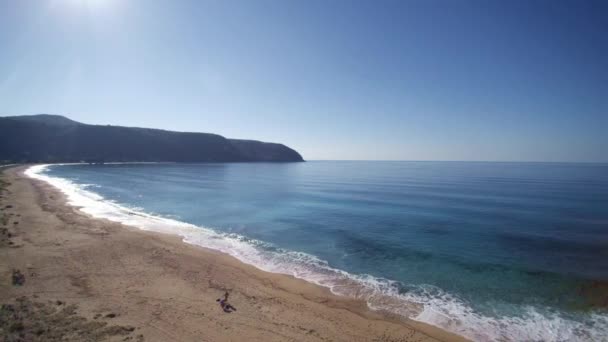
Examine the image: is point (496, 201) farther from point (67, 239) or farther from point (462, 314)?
point (67, 239)

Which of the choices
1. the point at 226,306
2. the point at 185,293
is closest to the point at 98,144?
the point at 185,293

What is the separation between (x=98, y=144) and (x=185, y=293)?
554 ft

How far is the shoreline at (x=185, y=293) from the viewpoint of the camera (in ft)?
27.6

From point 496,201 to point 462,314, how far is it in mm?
32984

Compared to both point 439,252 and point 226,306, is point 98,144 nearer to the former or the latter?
point 226,306

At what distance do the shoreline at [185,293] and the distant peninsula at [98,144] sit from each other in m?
126

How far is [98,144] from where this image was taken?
14100 cm

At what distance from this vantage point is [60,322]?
7.73 m

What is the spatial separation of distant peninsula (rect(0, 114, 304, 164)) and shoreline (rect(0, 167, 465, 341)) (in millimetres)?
126287

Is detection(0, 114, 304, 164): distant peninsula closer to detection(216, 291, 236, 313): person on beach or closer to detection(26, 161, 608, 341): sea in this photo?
detection(26, 161, 608, 341): sea

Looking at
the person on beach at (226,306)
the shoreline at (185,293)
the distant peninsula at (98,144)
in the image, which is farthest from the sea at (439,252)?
the distant peninsula at (98,144)

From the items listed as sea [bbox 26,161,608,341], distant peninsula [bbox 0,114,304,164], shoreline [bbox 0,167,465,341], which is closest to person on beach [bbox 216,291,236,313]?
shoreline [bbox 0,167,465,341]

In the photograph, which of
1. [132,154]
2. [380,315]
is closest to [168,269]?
[380,315]

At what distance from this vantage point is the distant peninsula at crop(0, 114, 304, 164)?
117 metres
